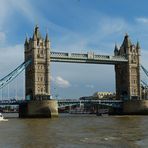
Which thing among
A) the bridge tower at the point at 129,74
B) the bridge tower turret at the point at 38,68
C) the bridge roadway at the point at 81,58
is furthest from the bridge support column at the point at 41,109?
the bridge tower at the point at 129,74

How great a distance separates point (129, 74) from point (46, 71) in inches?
1161

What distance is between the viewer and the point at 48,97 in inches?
5049

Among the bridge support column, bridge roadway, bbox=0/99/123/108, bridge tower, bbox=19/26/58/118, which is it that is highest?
bridge tower, bbox=19/26/58/118

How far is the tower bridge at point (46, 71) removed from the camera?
122 m

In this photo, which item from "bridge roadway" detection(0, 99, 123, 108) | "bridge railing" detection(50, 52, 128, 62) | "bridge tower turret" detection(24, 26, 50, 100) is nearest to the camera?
"bridge roadway" detection(0, 99, 123, 108)

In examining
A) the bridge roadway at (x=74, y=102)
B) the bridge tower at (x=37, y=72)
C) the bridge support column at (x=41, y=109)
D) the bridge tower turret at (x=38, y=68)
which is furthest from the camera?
the bridge tower turret at (x=38, y=68)

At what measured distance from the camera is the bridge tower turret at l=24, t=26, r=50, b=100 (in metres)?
131

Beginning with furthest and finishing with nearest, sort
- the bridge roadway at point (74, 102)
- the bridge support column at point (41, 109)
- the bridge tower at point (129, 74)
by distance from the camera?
1. the bridge tower at point (129, 74)
2. the bridge roadway at point (74, 102)
3. the bridge support column at point (41, 109)

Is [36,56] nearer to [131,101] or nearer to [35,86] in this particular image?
[35,86]

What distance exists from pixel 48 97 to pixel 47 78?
275 inches

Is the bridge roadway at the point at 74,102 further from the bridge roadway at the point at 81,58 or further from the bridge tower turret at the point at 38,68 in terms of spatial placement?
the bridge roadway at the point at 81,58

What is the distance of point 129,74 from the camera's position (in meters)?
149

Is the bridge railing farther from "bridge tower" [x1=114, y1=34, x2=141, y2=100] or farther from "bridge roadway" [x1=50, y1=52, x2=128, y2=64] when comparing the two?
"bridge tower" [x1=114, y1=34, x2=141, y2=100]

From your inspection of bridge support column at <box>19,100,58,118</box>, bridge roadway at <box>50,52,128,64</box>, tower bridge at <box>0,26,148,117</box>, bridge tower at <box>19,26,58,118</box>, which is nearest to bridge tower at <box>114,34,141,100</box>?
tower bridge at <box>0,26,148,117</box>
